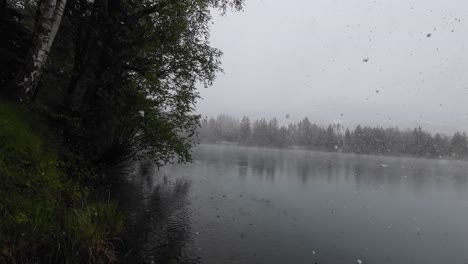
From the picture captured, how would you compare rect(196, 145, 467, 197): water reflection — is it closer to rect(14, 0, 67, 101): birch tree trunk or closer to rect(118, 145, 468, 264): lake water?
→ rect(118, 145, 468, 264): lake water

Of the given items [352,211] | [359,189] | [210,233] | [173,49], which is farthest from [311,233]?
[359,189]

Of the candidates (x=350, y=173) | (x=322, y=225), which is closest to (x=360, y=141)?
(x=350, y=173)

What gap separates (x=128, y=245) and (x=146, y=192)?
8.19m

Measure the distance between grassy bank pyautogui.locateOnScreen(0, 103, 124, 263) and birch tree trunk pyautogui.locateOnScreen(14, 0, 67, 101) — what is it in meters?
0.95

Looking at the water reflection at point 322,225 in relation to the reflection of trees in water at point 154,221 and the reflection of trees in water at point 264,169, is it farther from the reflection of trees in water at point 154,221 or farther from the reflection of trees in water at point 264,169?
the reflection of trees in water at point 264,169

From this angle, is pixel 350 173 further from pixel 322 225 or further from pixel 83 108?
pixel 83 108

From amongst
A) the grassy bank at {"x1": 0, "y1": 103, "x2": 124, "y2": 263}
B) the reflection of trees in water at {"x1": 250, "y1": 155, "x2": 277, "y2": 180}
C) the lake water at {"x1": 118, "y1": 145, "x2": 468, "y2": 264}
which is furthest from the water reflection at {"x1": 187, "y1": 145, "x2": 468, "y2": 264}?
the reflection of trees in water at {"x1": 250, "y1": 155, "x2": 277, "y2": 180}

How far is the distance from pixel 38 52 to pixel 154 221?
6790 mm

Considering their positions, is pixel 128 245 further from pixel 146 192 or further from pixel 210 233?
pixel 146 192

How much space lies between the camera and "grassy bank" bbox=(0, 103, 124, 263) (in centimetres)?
555

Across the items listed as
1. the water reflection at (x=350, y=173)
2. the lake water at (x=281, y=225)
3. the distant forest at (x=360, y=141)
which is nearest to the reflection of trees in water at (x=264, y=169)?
the water reflection at (x=350, y=173)

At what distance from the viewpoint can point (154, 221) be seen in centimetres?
1191

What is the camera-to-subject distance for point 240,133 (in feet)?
570

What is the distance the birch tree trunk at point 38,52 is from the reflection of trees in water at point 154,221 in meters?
5.23
